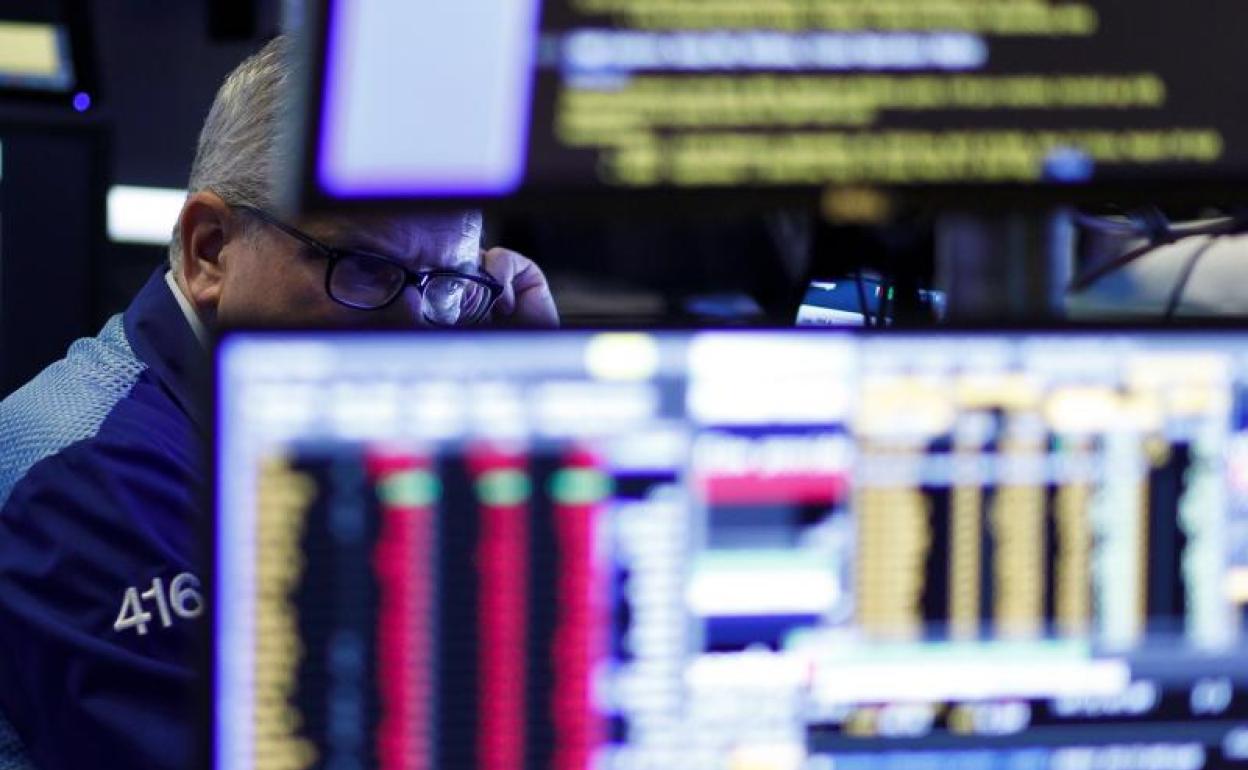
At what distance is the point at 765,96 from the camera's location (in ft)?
3.14

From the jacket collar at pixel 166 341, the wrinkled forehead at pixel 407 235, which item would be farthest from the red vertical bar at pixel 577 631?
the jacket collar at pixel 166 341

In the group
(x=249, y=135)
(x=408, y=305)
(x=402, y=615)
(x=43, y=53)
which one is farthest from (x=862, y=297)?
(x=43, y=53)

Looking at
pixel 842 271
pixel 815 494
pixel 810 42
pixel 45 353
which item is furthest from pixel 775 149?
pixel 45 353

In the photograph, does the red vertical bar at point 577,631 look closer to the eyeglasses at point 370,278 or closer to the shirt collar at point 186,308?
the eyeglasses at point 370,278

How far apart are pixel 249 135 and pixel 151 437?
31 centimetres

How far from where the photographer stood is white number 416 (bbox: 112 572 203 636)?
5.04 ft

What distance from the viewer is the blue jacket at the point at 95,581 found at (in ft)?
5.06

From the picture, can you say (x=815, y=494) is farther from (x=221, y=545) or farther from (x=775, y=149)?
(x=221, y=545)

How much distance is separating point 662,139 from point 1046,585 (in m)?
0.33

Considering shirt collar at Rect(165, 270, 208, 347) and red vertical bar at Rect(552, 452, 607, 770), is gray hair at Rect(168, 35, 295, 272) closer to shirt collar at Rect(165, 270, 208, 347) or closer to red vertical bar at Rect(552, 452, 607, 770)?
shirt collar at Rect(165, 270, 208, 347)

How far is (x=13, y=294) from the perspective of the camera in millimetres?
3988

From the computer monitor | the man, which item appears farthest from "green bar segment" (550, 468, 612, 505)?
the computer monitor

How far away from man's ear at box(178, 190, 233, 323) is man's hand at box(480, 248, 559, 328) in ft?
1.43

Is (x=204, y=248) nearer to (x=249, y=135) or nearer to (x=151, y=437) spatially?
(x=249, y=135)
